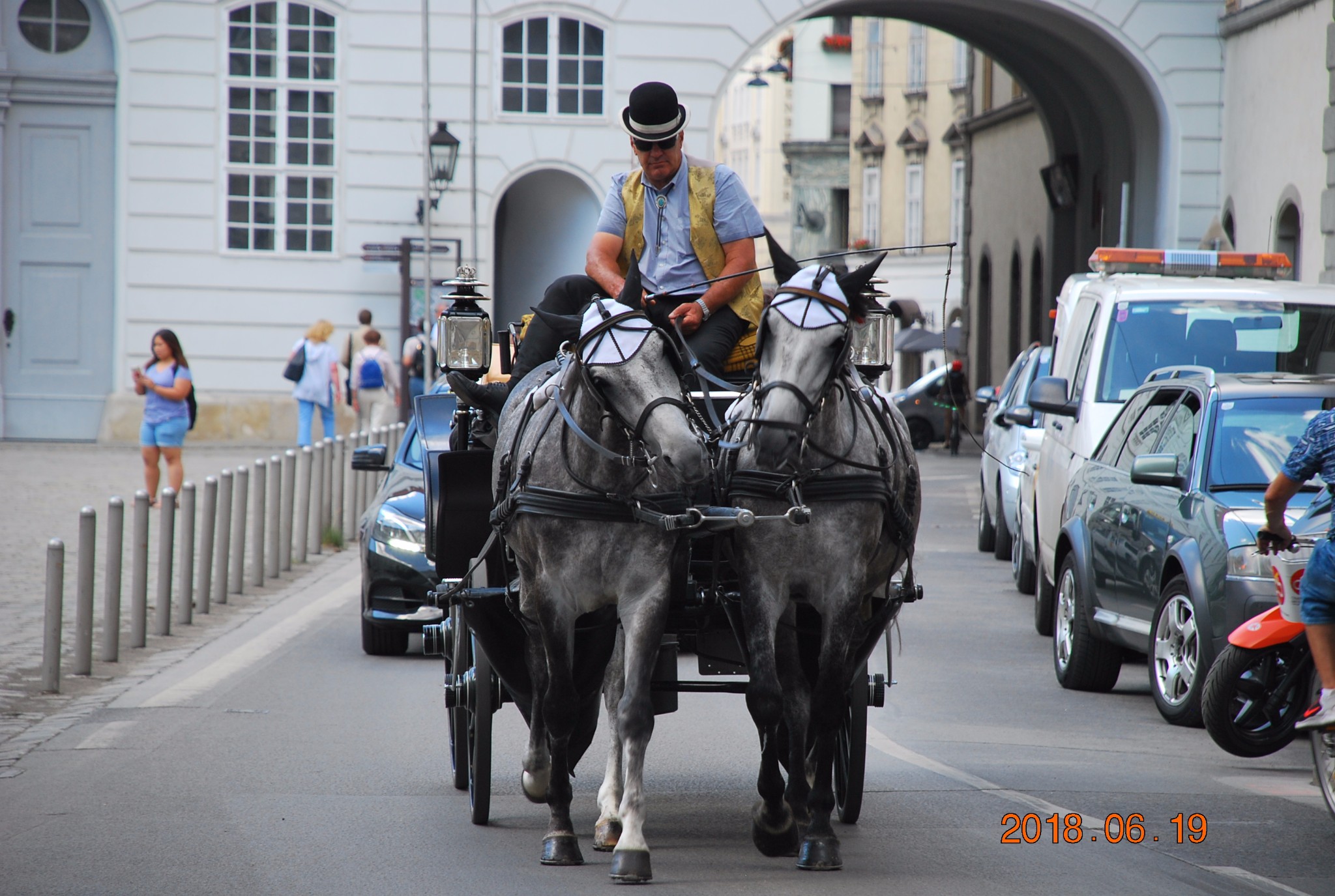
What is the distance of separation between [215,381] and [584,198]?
672 cm

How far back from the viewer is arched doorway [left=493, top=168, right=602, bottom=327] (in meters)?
31.1

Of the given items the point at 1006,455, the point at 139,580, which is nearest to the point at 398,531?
the point at 139,580

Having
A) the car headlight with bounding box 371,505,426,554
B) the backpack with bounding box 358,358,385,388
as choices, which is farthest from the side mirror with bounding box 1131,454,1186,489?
the backpack with bounding box 358,358,385,388

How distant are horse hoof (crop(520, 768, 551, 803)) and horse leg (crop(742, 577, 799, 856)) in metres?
0.94

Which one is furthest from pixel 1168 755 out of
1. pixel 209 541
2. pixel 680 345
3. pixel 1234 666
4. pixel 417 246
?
pixel 417 246

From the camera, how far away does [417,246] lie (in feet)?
94.6

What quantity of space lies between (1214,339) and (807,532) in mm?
7327

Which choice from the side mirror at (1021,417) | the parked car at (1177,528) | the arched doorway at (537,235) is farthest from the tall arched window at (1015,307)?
the parked car at (1177,528)

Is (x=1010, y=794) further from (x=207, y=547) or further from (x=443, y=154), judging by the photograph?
(x=443, y=154)

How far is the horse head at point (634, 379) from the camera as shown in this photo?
5.61m

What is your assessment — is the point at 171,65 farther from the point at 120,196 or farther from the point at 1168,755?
the point at 1168,755

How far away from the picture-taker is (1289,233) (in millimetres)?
23484

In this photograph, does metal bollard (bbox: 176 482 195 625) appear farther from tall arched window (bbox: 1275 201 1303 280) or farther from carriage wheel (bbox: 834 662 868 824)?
tall arched window (bbox: 1275 201 1303 280)

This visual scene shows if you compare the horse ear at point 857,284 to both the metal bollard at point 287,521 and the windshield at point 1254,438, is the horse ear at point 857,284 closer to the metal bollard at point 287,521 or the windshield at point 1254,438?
the windshield at point 1254,438
